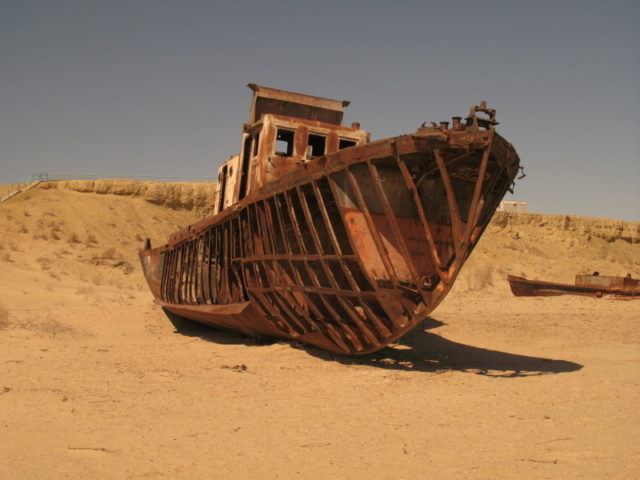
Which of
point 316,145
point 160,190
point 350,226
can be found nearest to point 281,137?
point 316,145

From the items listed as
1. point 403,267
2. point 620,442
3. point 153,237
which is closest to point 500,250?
point 153,237

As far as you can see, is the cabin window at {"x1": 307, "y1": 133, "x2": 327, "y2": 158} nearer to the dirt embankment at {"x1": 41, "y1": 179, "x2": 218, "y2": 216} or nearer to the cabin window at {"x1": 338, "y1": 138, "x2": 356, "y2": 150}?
the cabin window at {"x1": 338, "y1": 138, "x2": 356, "y2": 150}

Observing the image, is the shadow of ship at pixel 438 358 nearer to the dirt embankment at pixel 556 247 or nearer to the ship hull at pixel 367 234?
the ship hull at pixel 367 234

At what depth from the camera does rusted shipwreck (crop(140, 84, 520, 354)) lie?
7535 mm

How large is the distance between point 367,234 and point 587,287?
15.1 metres

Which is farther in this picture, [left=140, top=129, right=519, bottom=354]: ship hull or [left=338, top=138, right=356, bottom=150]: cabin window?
[left=338, top=138, right=356, bottom=150]: cabin window

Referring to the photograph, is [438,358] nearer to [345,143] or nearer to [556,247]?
[345,143]

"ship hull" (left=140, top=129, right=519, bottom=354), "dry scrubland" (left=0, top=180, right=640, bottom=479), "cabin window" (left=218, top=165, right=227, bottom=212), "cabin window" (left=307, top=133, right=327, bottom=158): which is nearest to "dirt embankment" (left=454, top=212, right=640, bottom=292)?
"dry scrubland" (left=0, top=180, right=640, bottom=479)

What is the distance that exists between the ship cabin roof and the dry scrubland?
3.35 meters

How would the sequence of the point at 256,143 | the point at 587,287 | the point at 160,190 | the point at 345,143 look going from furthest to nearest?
the point at 160,190, the point at 587,287, the point at 345,143, the point at 256,143

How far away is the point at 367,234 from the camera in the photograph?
8266mm

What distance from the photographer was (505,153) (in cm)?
780

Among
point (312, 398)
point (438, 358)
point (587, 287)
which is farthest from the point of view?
point (587, 287)

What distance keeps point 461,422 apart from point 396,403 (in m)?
0.95
